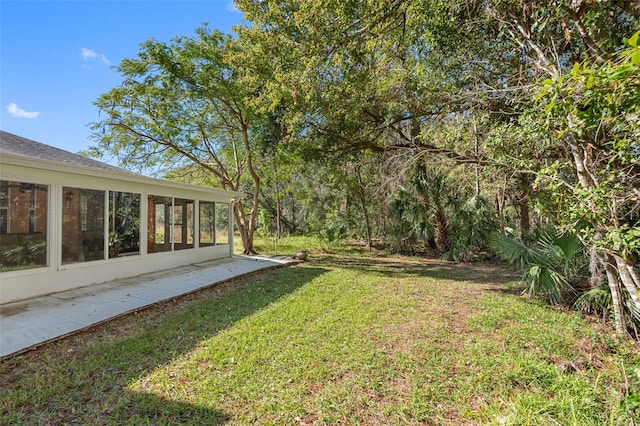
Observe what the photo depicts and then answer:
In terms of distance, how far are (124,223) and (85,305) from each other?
2.60 meters

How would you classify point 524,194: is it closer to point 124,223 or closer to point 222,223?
point 222,223

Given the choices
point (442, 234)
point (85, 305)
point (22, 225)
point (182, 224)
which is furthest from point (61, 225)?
point (442, 234)

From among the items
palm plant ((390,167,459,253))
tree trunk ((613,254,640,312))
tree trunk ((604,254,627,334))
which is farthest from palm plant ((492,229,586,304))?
palm plant ((390,167,459,253))

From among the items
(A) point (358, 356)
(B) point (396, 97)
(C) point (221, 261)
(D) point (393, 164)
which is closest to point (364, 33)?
(B) point (396, 97)

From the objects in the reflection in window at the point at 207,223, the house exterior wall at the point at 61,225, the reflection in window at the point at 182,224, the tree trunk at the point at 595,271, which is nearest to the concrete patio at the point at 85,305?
the house exterior wall at the point at 61,225

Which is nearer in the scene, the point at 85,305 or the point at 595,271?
the point at 85,305

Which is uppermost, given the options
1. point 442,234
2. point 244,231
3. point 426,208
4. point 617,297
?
point 426,208

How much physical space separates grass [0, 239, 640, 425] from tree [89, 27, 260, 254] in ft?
23.5

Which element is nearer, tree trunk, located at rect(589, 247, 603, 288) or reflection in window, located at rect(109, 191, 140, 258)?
tree trunk, located at rect(589, 247, 603, 288)

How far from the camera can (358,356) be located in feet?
11.8

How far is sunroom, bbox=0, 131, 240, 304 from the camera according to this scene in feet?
17.1

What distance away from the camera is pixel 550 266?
571cm

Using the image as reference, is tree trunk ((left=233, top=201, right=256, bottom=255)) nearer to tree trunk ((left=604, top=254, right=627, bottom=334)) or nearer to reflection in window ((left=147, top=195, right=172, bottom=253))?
reflection in window ((left=147, top=195, right=172, bottom=253))

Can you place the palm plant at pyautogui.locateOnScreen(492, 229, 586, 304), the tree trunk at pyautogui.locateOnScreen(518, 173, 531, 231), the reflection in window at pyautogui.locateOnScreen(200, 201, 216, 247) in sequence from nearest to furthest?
the palm plant at pyautogui.locateOnScreen(492, 229, 586, 304) → the tree trunk at pyautogui.locateOnScreen(518, 173, 531, 231) → the reflection in window at pyautogui.locateOnScreen(200, 201, 216, 247)
